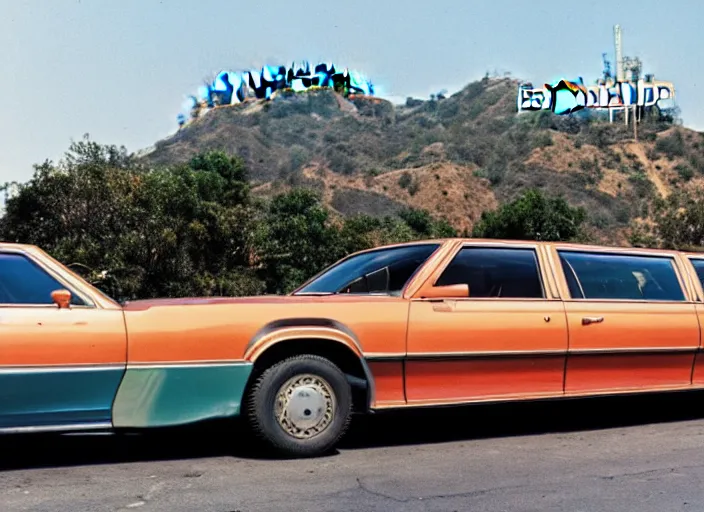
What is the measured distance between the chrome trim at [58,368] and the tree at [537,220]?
49.5 metres

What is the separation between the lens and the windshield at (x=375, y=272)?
20.6 feet

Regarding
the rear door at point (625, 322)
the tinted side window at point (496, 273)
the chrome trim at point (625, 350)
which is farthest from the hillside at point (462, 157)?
the tinted side window at point (496, 273)

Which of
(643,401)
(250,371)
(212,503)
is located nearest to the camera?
(212,503)

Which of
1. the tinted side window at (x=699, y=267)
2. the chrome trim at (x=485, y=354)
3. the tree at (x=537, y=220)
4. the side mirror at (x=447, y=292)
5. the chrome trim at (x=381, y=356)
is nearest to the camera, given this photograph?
the chrome trim at (x=381, y=356)

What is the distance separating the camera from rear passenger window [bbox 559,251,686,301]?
6.64 metres

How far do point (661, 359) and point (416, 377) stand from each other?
7.43 feet

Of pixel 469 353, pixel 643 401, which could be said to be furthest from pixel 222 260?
pixel 469 353

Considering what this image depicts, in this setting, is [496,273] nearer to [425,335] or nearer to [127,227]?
[425,335]

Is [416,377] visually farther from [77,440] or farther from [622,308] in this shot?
[77,440]

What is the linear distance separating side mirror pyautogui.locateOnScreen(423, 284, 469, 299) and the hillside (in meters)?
61.1

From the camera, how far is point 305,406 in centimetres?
544

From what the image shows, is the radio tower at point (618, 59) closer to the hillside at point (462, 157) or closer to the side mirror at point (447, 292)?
the hillside at point (462, 157)

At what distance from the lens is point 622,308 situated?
660 centimetres

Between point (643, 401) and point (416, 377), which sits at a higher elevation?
point (416, 377)
